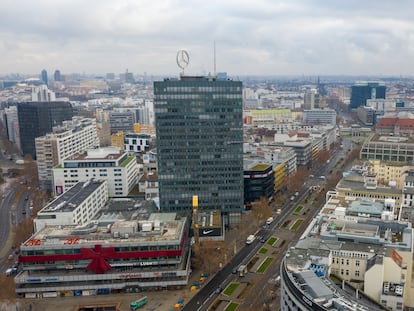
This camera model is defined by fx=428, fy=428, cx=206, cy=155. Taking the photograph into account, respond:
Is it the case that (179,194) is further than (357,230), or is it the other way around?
(179,194)

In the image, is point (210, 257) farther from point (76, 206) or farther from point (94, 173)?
point (94, 173)

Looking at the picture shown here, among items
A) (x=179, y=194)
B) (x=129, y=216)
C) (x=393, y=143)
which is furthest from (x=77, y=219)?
(x=393, y=143)

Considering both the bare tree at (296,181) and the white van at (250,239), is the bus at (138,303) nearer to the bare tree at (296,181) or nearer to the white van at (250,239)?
the white van at (250,239)

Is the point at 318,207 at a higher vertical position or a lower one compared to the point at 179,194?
lower

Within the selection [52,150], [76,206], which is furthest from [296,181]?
[52,150]

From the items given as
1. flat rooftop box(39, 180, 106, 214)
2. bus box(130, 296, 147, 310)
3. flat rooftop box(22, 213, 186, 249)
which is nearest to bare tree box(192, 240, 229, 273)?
flat rooftop box(22, 213, 186, 249)

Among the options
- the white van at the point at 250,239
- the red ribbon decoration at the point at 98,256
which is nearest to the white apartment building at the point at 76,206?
the red ribbon decoration at the point at 98,256

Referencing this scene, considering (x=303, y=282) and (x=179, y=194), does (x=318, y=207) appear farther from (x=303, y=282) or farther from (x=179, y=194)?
(x=303, y=282)
